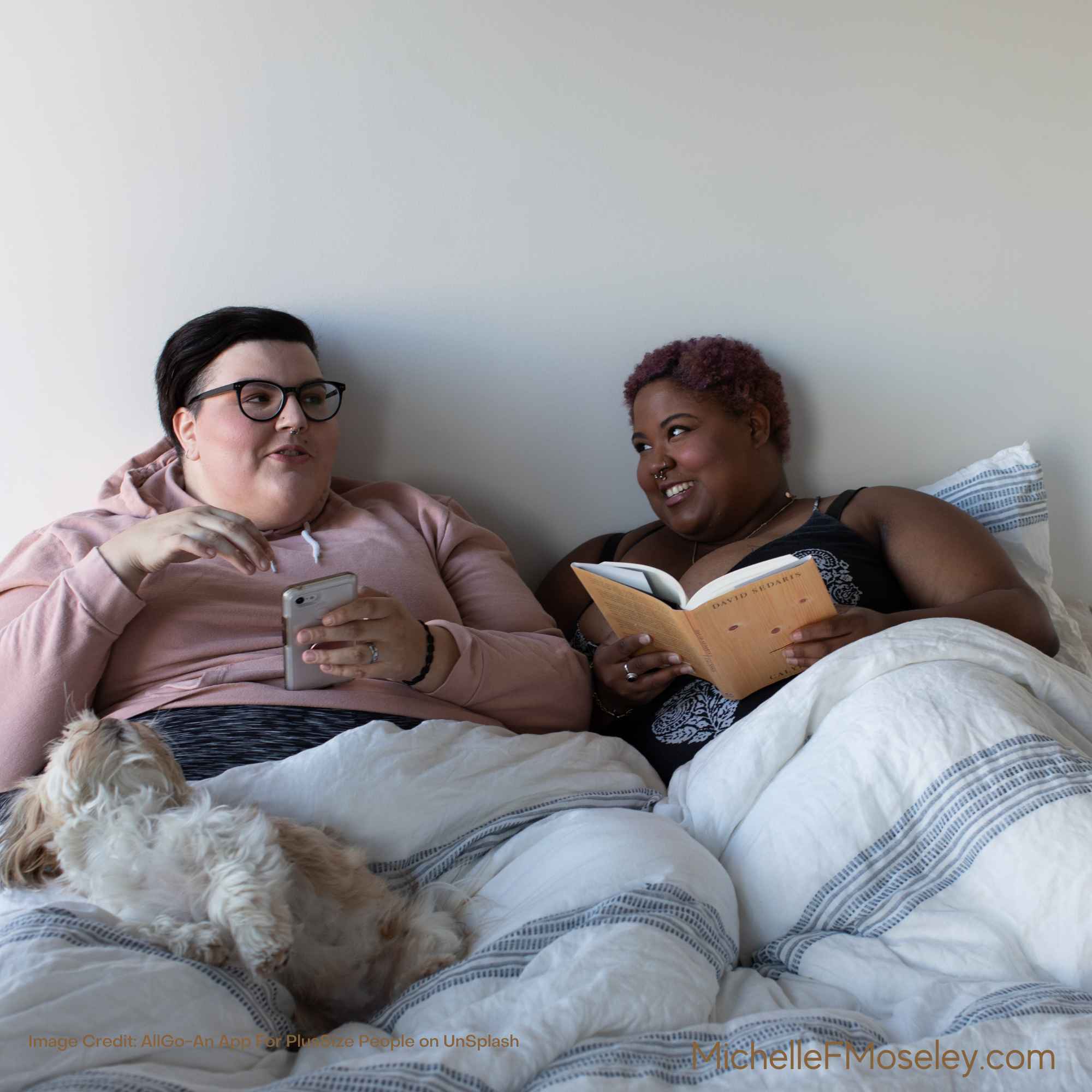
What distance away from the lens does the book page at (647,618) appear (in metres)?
1.42

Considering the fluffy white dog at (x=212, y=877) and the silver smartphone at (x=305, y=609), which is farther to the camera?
the silver smartphone at (x=305, y=609)

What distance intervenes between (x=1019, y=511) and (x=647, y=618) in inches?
37.0

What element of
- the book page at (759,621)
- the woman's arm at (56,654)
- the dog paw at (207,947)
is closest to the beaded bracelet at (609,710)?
the book page at (759,621)

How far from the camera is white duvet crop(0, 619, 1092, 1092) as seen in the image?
2.68 feet

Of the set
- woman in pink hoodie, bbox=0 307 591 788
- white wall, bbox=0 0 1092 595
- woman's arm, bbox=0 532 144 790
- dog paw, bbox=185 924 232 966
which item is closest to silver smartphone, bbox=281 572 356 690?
woman in pink hoodie, bbox=0 307 591 788

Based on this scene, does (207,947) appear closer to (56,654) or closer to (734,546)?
(56,654)

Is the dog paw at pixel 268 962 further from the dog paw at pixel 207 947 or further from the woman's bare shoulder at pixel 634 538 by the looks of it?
the woman's bare shoulder at pixel 634 538

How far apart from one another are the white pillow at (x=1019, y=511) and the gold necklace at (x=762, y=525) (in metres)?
0.37

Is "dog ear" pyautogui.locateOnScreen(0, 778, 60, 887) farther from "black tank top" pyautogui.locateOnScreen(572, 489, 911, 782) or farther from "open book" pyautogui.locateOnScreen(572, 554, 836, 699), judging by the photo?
"black tank top" pyautogui.locateOnScreen(572, 489, 911, 782)

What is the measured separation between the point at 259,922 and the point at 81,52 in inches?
66.3

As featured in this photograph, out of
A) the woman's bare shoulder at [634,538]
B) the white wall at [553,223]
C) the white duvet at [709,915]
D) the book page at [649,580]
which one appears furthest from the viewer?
the woman's bare shoulder at [634,538]

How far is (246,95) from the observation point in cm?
185

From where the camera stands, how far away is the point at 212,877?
965 mm

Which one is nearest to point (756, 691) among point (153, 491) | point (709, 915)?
point (709, 915)
